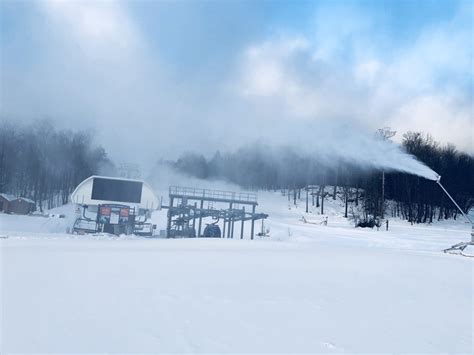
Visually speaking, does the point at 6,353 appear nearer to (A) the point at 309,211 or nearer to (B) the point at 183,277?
(B) the point at 183,277

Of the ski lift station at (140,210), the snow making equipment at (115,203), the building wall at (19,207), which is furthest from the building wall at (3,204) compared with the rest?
the snow making equipment at (115,203)

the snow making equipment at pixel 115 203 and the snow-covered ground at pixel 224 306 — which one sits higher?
the snow making equipment at pixel 115 203

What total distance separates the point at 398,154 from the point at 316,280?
16611mm

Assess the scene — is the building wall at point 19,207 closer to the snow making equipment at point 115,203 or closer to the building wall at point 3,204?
the building wall at point 3,204

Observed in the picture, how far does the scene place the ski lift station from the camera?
3634 cm

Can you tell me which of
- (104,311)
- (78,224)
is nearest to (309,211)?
(78,224)

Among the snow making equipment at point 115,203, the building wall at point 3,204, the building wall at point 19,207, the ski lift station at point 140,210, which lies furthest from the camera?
the building wall at point 19,207

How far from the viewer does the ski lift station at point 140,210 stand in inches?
1431

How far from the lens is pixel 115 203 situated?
4012cm

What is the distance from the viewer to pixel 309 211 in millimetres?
66250

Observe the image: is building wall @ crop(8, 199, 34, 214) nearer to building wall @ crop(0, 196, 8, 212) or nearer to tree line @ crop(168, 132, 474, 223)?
building wall @ crop(0, 196, 8, 212)

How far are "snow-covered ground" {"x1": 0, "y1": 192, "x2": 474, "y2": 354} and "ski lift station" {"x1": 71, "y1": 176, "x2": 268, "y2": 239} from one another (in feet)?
79.9

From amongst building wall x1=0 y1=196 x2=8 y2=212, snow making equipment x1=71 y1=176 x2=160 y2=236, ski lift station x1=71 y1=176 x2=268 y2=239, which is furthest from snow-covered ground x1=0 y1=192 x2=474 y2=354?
building wall x1=0 y1=196 x2=8 y2=212

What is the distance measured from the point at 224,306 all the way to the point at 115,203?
36071 millimetres
